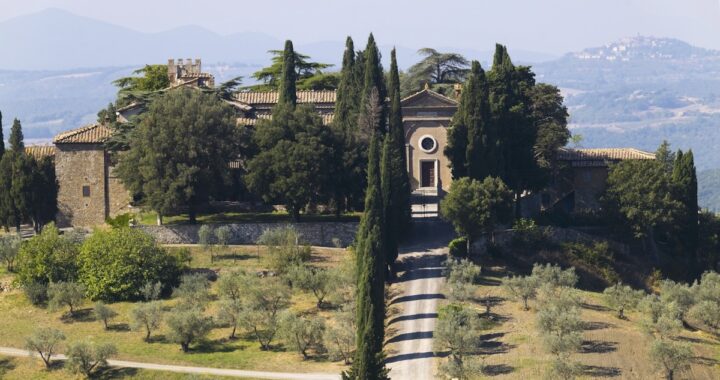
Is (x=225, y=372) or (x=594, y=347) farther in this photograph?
(x=594, y=347)

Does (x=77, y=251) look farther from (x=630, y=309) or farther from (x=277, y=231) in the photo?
(x=630, y=309)

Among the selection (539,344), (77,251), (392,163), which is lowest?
(539,344)

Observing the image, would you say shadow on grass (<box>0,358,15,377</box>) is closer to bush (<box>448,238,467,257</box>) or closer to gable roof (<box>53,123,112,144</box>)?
gable roof (<box>53,123,112,144</box>)

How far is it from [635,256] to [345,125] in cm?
1793

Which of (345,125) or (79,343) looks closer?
(79,343)

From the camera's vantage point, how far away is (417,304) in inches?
2211

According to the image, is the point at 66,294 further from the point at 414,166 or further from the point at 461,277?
the point at 414,166

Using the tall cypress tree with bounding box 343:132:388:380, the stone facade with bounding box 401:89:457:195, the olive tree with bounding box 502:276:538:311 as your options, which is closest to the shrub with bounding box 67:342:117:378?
the tall cypress tree with bounding box 343:132:388:380

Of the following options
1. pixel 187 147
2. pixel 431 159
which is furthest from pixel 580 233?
pixel 187 147

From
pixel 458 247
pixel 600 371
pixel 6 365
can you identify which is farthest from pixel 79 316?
pixel 600 371

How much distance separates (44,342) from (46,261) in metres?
9.16

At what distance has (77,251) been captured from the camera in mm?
59781

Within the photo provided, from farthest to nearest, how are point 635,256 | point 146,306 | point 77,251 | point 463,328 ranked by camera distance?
point 635,256 < point 77,251 < point 146,306 < point 463,328

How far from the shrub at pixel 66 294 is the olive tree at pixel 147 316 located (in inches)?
152
